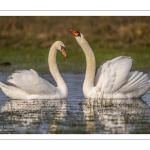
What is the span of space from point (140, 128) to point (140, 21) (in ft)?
65.1

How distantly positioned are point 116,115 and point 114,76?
2.23 metres

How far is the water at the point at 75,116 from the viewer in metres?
13.6

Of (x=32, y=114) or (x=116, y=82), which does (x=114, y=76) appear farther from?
(x=32, y=114)

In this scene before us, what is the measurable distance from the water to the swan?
11.4 inches

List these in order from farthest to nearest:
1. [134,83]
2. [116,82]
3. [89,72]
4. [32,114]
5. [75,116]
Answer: [89,72], [134,83], [116,82], [32,114], [75,116]

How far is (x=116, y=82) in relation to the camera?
17.0 meters

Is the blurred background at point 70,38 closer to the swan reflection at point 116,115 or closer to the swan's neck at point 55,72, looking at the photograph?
the swan's neck at point 55,72

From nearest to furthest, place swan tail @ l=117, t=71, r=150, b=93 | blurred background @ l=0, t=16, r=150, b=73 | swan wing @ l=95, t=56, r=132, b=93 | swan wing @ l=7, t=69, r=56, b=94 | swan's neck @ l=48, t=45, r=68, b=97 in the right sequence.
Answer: swan wing @ l=7, t=69, r=56, b=94 < swan wing @ l=95, t=56, r=132, b=93 < swan tail @ l=117, t=71, r=150, b=93 < swan's neck @ l=48, t=45, r=68, b=97 < blurred background @ l=0, t=16, r=150, b=73

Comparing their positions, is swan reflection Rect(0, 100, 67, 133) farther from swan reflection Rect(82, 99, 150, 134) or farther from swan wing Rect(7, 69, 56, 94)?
swan reflection Rect(82, 99, 150, 134)

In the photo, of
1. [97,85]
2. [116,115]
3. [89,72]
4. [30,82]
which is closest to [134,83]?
[97,85]

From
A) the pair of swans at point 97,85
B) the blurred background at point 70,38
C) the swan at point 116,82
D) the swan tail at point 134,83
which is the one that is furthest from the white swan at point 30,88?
the blurred background at point 70,38

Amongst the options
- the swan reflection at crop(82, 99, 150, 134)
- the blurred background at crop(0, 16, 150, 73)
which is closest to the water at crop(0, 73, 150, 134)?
the swan reflection at crop(82, 99, 150, 134)

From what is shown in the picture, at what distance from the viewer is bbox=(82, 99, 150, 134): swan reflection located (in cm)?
1362
